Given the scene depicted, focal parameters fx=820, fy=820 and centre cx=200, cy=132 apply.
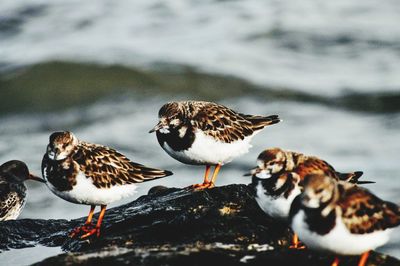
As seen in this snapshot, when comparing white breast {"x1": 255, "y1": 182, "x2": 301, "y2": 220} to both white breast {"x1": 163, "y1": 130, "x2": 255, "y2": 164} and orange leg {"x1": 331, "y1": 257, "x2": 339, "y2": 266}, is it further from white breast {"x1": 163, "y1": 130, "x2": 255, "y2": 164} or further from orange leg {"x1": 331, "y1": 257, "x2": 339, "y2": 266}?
white breast {"x1": 163, "y1": 130, "x2": 255, "y2": 164}

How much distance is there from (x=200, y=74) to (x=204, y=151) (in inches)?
379

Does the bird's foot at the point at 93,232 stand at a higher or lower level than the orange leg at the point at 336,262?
lower

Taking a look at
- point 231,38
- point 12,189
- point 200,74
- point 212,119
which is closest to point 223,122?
point 212,119

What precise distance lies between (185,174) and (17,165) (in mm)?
3783

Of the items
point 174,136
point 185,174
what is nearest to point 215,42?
point 185,174

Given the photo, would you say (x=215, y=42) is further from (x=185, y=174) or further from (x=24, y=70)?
(x=185, y=174)

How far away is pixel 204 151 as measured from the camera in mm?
6672

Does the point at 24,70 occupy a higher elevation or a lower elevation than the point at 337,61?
lower

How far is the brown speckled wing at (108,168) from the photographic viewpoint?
599 centimetres

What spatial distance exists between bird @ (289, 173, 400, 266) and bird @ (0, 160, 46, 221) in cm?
404

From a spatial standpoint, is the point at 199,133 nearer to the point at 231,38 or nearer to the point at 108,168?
the point at 108,168

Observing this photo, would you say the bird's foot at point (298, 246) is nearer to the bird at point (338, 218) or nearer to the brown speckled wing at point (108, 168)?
the bird at point (338, 218)

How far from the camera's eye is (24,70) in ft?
54.1

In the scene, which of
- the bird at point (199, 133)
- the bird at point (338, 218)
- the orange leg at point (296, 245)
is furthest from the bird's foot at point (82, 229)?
the bird at point (338, 218)
